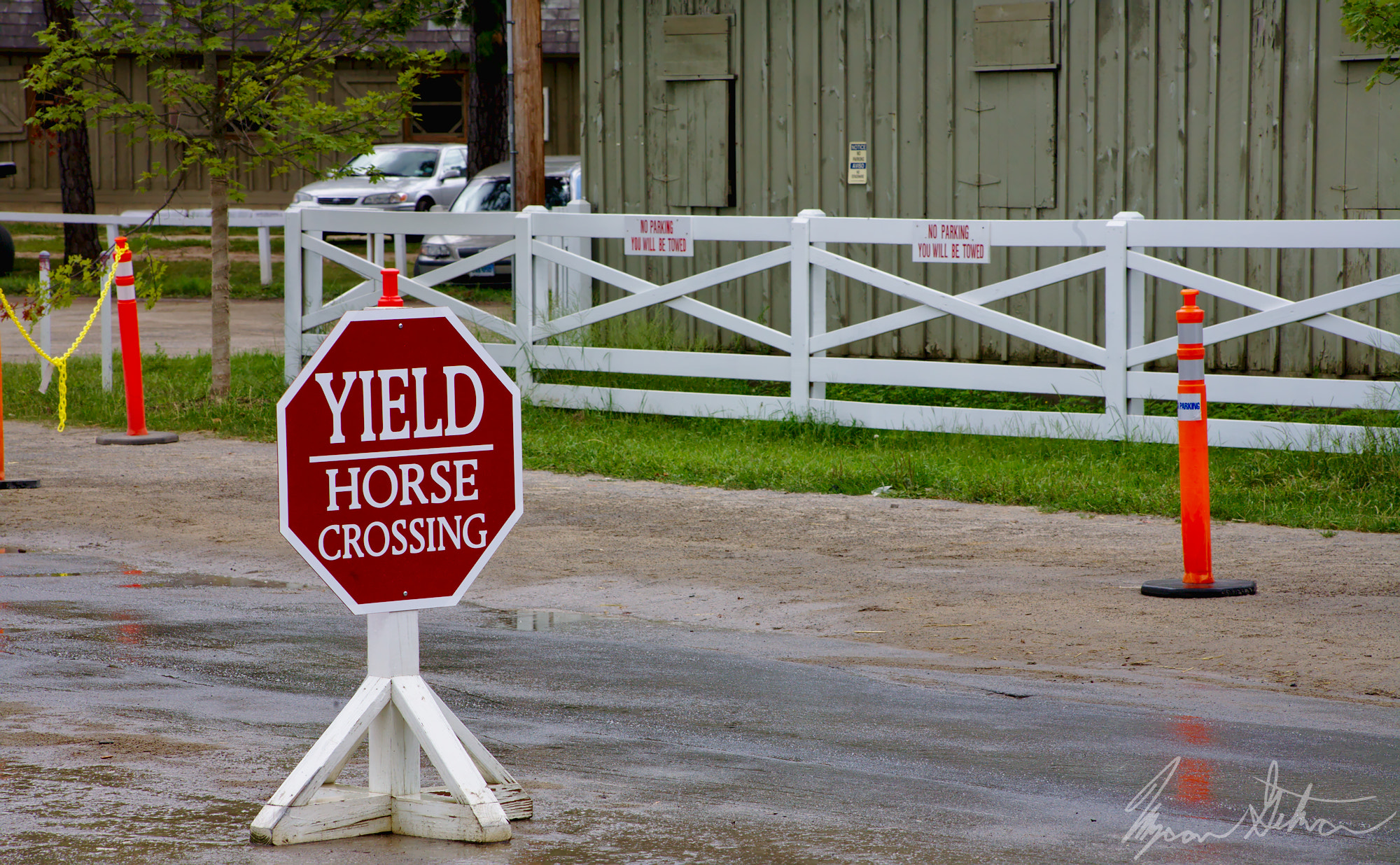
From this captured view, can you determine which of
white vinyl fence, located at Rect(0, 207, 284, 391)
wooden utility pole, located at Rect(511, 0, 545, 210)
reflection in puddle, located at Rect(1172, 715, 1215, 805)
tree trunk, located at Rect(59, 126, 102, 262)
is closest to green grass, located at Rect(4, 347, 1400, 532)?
white vinyl fence, located at Rect(0, 207, 284, 391)

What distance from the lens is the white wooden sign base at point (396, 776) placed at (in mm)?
4688

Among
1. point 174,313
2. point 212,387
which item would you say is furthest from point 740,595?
point 174,313

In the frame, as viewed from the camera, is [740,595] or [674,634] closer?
[674,634]

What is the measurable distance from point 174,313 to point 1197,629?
18.3 meters

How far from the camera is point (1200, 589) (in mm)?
7703

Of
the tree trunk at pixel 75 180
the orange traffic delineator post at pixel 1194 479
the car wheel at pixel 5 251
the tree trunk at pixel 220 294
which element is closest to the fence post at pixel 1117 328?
the orange traffic delineator post at pixel 1194 479

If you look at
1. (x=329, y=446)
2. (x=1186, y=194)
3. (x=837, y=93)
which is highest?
(x=837, y=93)

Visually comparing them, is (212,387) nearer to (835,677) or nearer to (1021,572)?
(1021,572)

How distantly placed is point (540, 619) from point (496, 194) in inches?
710

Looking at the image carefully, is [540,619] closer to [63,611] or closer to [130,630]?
[130,630]

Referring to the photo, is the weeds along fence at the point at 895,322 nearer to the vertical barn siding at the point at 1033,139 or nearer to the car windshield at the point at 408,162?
the vertical barn siding at the point at 1033,139

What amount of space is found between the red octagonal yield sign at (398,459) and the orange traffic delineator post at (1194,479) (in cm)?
374

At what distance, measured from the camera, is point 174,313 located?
23172mm

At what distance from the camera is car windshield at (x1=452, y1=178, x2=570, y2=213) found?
25.0 m
